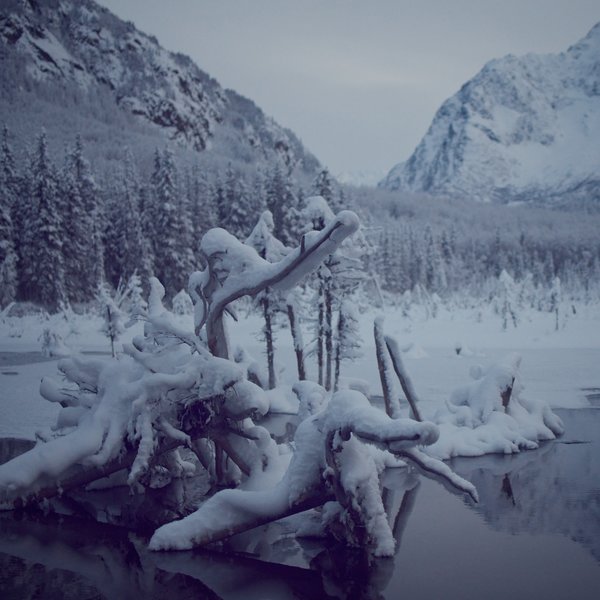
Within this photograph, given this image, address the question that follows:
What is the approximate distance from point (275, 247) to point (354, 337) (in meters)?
5.11

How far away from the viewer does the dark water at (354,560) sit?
7.68 meters

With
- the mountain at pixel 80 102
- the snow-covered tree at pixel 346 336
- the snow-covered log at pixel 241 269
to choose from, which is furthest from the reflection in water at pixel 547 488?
the mountain at pixel 80 102

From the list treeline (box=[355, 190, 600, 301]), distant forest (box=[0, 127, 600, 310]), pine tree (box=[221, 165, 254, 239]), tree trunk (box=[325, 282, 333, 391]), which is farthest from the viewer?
treeline (box=[355, 190, 600, 301])

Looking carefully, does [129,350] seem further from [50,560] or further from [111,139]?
[111,139]

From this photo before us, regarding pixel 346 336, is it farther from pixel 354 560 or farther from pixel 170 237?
pixel 170 237

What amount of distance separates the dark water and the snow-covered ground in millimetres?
8639

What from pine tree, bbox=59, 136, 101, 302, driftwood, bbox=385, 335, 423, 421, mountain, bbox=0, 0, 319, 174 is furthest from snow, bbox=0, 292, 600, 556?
mountain, bbox=0, 0, 319, 174

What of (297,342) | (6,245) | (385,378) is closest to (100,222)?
(6,245)

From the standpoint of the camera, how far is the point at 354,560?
8.48 meters

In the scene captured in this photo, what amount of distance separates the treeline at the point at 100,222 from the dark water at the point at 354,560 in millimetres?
37117

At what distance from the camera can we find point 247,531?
980 cm

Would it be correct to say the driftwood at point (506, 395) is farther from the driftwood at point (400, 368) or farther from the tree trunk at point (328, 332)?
the tree trunk at point (328, 332)

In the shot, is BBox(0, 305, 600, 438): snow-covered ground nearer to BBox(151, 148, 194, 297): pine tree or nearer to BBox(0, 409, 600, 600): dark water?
BBox(0, 409, 600, 600): dark water

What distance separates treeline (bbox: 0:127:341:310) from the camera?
4891 cm
